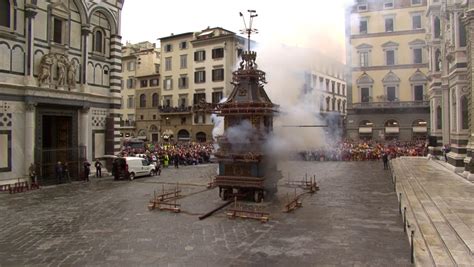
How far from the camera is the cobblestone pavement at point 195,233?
28.0 ft

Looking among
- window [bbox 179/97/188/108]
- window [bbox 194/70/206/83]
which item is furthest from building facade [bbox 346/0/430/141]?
window [bbox 179/97/188/108]

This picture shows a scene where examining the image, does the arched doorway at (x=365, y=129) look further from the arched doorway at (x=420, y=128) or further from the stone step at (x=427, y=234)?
the stone step at (x=427, y=234)

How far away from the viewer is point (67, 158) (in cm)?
2384

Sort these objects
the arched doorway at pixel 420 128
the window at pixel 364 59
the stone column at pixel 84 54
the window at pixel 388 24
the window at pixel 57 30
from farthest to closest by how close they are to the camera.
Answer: the window at pixel 364 59 < the window at pixel 388 24 < the arched doorway at pixel 420 128 < the stone column at pixel 84 54 < the window at pixel 57 30

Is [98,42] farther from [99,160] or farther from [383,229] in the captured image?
[383,229]

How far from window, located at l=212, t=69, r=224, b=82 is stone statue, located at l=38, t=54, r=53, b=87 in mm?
32556

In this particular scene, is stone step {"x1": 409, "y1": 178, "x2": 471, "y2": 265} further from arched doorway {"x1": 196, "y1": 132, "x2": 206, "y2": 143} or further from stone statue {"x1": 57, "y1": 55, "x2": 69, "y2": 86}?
arched doorway {"x1": 196, "y1": 132, "x2": 206, "y2": 143}

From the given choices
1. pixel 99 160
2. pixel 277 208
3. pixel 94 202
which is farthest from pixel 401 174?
pixel 99 160

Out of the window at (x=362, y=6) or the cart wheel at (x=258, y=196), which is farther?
the window at (x=362, y=6)

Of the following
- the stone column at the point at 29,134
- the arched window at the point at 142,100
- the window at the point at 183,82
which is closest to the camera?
the stone column at the point at 29,134

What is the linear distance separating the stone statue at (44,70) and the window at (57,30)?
5.41ft

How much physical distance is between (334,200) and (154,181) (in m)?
11.7

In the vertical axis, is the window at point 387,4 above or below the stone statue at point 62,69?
above

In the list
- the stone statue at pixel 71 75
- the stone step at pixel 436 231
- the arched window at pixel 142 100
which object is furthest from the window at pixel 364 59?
the stone statue at pixel 71 75
